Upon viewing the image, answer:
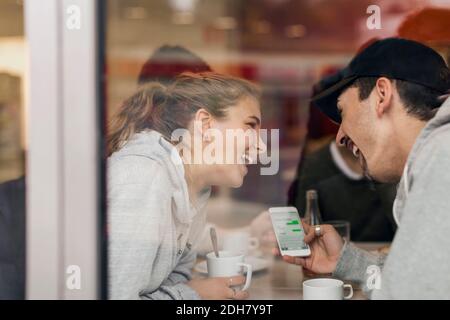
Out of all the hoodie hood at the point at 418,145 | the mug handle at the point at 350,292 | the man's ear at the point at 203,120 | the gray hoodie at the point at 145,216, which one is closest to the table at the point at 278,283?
the mug handle at the point at 350,292

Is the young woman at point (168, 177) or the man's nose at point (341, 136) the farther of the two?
the man's nose at point (341, 136)

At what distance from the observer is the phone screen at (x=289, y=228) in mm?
1810

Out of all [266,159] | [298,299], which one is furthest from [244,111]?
[298,299]

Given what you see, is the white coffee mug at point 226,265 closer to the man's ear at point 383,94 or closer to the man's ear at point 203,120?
the man's ear at point 203,120

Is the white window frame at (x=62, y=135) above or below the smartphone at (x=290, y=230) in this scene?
above

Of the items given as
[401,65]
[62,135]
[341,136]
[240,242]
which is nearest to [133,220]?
[62,135]

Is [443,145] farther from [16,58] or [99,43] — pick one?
[16,58]

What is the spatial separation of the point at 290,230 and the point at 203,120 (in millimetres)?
477

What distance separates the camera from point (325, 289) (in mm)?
1599

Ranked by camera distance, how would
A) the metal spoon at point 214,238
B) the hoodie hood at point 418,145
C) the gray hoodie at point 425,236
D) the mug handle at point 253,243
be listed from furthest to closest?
the mug handle at point 253,243 → the metal spoon at point 214,238 → the hoodie hood at point 418,145 → the gray hoodie at point 425,236

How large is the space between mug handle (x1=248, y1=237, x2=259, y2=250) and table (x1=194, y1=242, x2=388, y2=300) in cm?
4

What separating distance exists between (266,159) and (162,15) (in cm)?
47

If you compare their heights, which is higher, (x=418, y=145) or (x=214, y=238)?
(x=418, y=145)

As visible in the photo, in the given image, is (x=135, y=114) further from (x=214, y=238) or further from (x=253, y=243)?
(x=253, y=243)
